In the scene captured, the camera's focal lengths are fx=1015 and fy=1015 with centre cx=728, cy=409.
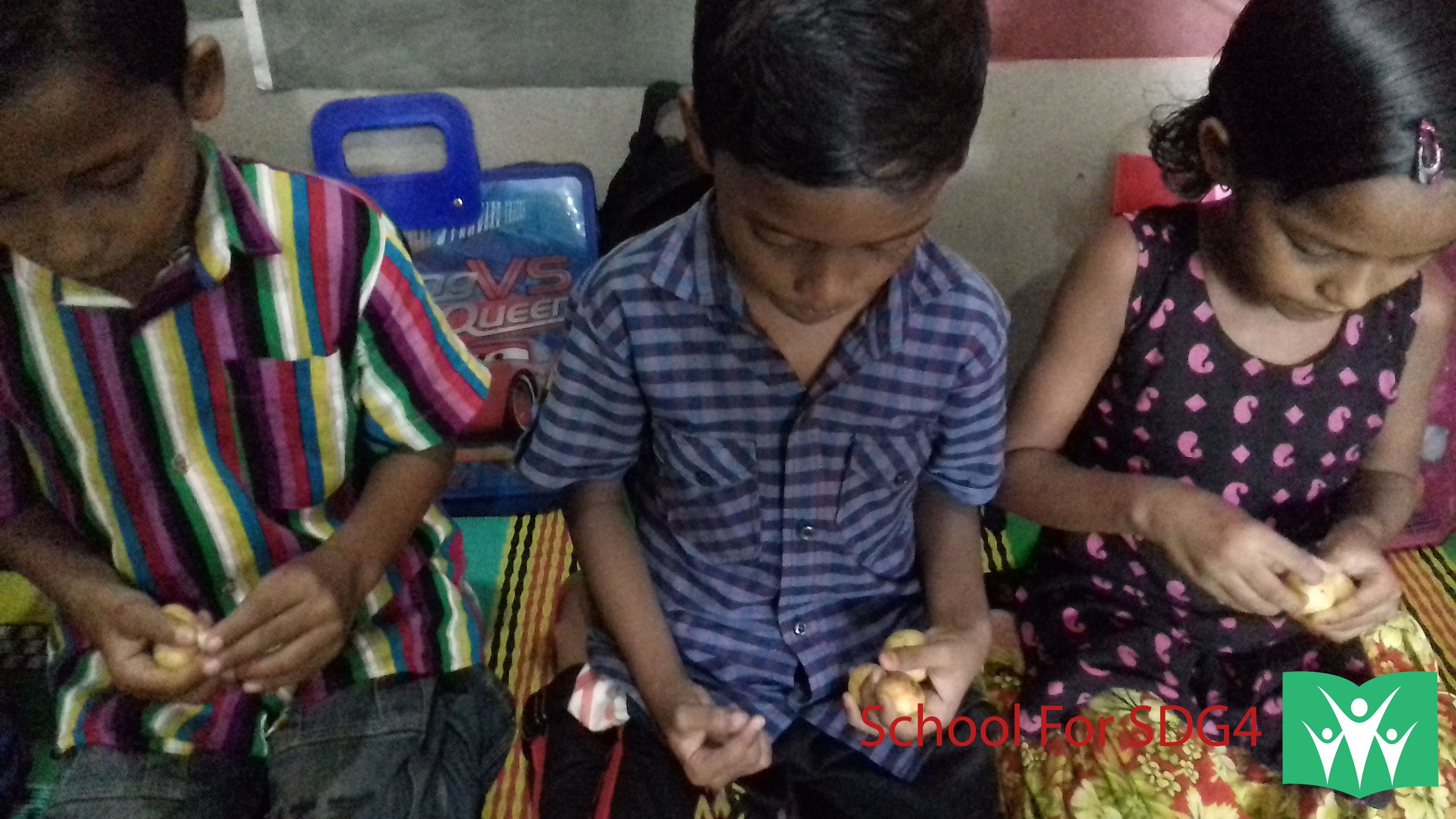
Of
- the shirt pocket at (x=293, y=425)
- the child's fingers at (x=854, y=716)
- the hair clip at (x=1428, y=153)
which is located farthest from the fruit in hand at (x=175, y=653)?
the hair clip at (x=1428, y=153)

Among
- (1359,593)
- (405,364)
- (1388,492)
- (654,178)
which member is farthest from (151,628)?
(1388,492)

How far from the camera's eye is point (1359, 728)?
87 centimetres

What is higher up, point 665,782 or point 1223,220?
point 1223,220

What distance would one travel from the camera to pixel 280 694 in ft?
2.81

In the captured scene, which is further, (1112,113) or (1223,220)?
(1112,113)

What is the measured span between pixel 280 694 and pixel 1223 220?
0.91 metres

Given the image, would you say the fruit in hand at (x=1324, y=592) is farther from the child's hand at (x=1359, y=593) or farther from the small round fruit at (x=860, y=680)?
the small round fruit at (x=860, y=680)

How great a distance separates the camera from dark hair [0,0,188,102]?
539 mm

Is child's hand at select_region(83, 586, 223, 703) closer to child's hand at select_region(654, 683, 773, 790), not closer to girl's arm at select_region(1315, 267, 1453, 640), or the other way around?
child's hand at select_region(654, 683, 773, 790)

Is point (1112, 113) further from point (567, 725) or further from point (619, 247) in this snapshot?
point (567, 725)

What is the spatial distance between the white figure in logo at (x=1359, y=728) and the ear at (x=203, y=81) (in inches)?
39.1

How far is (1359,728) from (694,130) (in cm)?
75

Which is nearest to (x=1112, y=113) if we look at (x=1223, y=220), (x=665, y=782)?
(x=1223, y=220)

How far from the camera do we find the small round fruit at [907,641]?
0.83 m
